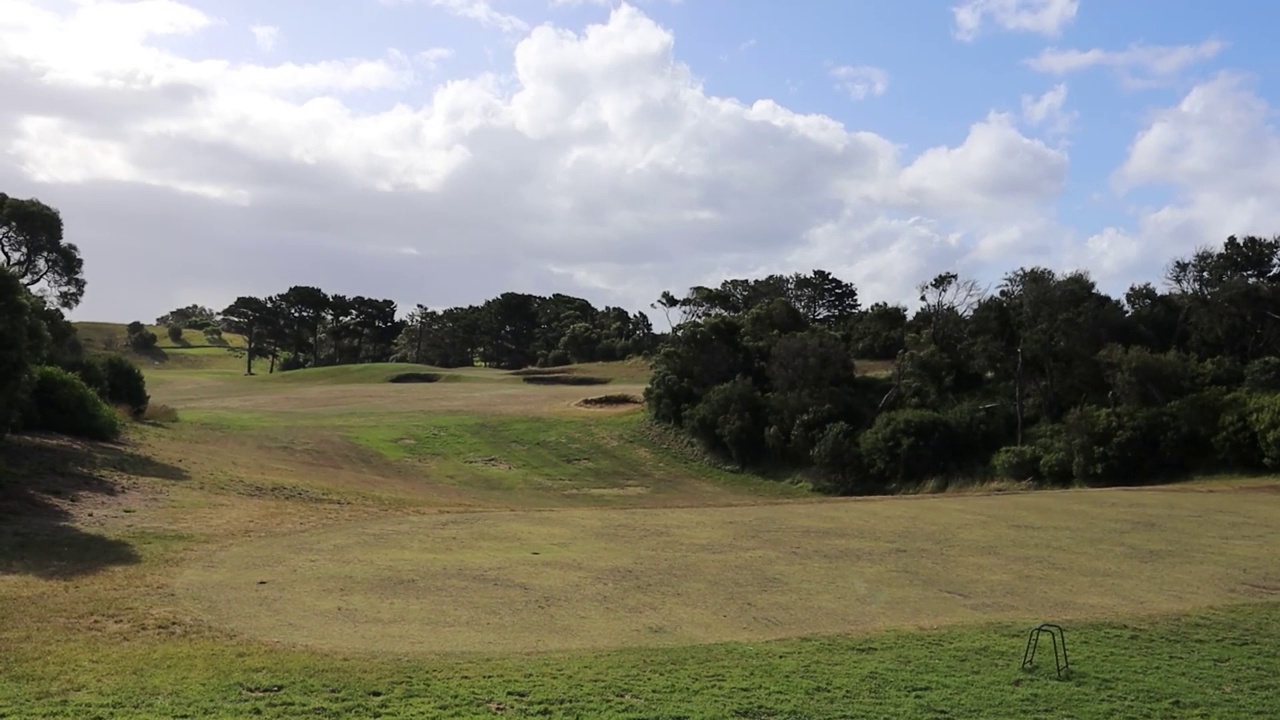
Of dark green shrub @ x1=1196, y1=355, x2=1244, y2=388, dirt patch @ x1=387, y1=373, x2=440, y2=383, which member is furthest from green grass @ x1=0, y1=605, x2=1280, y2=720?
dirt patch @ x1=387, y1=373, x2=440, y2=383

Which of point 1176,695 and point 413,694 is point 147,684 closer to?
point 413,694

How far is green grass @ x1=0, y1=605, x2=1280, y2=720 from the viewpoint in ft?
31.0

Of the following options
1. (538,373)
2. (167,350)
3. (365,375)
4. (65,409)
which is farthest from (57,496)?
(167,350)

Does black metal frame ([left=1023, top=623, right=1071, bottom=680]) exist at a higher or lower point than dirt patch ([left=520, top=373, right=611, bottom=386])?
lower

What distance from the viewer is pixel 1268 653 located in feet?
41.6

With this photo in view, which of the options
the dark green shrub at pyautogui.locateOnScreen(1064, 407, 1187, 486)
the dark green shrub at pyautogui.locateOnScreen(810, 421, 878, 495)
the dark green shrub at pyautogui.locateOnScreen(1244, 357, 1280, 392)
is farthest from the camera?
the dark green shrub at pyautogui.locateOnScreen(810, 421, 878, 495)

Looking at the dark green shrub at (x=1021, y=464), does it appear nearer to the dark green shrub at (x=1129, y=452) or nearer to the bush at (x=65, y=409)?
the dark green shrub at (x=1129, y=452)

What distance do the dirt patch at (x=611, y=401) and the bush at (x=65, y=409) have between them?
30.2 metres

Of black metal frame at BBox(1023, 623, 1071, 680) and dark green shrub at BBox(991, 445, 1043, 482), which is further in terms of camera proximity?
dark green shrub at BBox(991, 445, 1043, 482)

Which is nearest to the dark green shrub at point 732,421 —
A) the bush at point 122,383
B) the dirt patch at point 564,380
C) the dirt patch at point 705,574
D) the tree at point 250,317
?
the dirt patch at point 705,574

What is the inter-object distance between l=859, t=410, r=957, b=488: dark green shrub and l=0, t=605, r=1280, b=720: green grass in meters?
29.3

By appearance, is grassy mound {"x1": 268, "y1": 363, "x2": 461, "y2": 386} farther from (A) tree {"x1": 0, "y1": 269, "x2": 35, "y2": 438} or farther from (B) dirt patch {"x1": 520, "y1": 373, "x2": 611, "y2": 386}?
(A) tree {"x1": 0, "y1": 269, "x2": 35, "y2": 438}

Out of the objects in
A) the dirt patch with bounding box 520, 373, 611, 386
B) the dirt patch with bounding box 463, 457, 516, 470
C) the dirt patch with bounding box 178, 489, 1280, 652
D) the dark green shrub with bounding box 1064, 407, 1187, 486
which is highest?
the dirt patch with bounding box 520, 373, 611, 386

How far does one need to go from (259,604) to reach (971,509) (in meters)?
18.7
